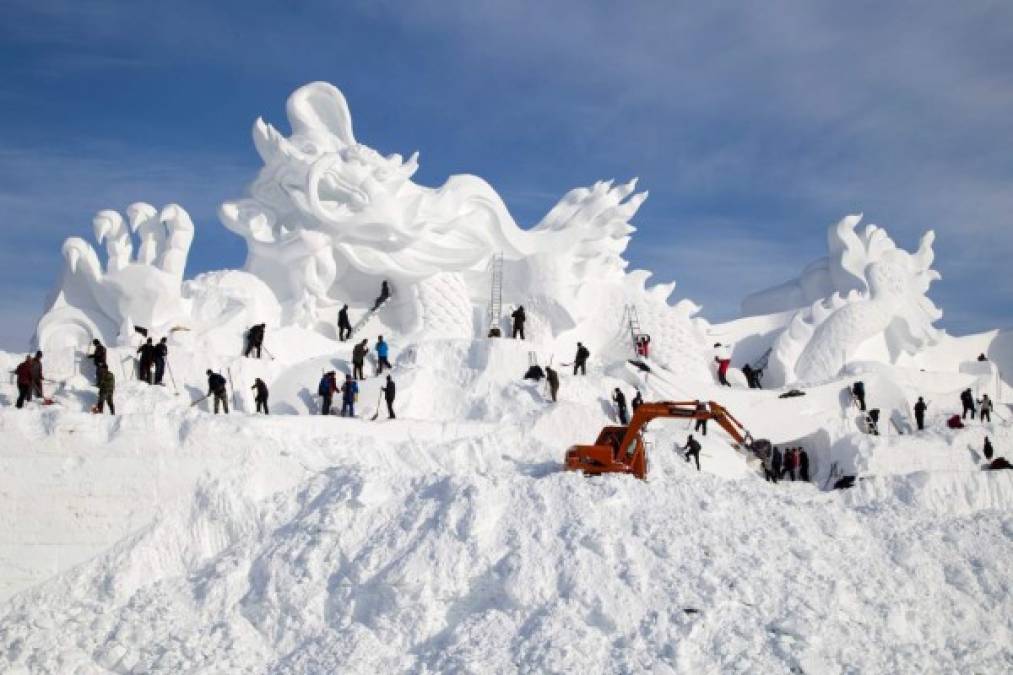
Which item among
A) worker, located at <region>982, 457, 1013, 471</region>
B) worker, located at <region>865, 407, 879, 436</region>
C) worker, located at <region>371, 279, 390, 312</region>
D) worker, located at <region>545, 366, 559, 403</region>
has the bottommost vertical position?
worker, located at <region>982, 457, 1013, 471</region>

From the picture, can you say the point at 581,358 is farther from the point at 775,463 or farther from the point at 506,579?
the point at 506,579

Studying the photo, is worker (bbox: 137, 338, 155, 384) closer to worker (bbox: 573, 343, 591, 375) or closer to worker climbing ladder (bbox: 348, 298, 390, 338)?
worker climbing ladder (bbox: 348, 298, 390, 338)

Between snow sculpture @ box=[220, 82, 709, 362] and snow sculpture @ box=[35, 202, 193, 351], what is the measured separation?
2.79 meters

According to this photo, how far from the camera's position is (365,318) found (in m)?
27.2

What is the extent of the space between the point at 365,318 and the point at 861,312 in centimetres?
1247

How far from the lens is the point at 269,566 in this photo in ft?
51.9

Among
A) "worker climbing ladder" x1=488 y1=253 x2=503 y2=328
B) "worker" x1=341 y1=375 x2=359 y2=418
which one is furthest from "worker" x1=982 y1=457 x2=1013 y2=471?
"worker" x1=341 y1=375 x2=359 y2=418

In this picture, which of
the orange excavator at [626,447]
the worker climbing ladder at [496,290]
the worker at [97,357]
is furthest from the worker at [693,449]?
the worker at [97,357]

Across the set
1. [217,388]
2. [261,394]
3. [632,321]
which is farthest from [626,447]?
[632,321]

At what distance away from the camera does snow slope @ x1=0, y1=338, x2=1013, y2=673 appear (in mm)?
13977

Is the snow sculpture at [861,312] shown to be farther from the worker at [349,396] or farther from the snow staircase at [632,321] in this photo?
the worker at [349,396]

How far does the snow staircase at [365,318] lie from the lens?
27.0 metres

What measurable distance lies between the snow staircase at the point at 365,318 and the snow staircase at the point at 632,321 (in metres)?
5.71

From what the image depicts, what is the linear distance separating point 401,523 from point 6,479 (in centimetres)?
578
